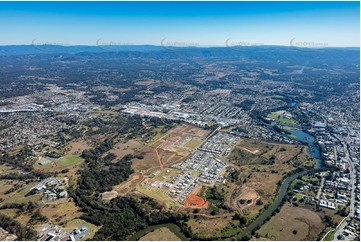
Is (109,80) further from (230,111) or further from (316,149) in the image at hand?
(316,149)

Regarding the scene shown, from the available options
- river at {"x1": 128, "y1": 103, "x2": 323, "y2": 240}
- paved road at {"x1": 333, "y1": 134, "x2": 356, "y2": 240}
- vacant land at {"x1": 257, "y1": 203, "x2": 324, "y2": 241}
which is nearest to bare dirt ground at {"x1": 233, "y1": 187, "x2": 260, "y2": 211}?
river at {"x1": 128, "y1": 103, "x2": 323, "y2": 240}

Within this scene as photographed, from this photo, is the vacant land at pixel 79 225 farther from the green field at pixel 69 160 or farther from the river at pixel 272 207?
the green field at pixel 69 160

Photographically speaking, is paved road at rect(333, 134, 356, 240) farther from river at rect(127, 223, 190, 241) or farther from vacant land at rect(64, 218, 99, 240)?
vacant land at rect(64, 218, 99, 240)

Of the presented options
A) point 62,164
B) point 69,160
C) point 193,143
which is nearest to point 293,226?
point 193,143

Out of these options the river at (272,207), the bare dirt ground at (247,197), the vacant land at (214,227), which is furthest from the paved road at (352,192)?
the vacant land at (214,227)

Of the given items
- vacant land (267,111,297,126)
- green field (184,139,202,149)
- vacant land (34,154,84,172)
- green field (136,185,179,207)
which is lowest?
green field (136,185,179,207)

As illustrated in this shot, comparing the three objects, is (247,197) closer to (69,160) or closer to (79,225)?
(79,225)
